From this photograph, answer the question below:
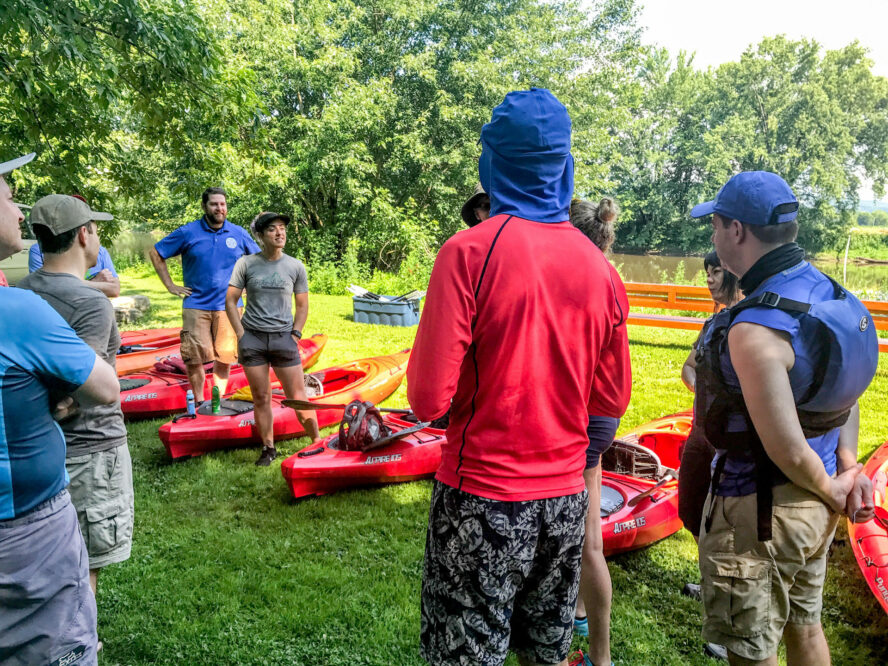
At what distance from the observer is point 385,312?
11.5 meters

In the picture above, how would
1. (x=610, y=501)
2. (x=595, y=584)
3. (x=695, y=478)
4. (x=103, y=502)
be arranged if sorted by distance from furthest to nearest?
1. (x=610, y=501)
2. (x=103, y=502)
3. (x=595, y=584)
4. (x=695, y=478)

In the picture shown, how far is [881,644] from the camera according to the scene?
3.10 meters

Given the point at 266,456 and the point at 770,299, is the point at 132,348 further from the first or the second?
the point at 770,299

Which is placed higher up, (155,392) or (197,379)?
(197,379)

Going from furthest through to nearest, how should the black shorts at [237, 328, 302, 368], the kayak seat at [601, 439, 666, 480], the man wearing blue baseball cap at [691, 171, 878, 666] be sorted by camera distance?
1. the black shorts at [237, 328, 302, 368]
2. the kayak seat at [601, 439, 666, 480]
3. the man wearing blue baseball cap at [691, 171, 878, 666]

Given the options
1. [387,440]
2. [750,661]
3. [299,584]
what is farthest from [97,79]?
[750,661]

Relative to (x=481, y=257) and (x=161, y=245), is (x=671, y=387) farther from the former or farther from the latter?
(x=481, y=257)

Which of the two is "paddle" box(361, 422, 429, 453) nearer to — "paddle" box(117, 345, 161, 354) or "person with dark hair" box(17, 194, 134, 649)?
"person with dark hair" box(17, 194, 134, 649)

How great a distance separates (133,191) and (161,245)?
4.58 ft

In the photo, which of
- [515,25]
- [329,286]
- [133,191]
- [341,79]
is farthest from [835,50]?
[133,191]

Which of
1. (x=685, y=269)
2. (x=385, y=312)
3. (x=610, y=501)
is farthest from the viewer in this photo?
(x=685, y=269)

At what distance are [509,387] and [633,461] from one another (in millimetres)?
3192

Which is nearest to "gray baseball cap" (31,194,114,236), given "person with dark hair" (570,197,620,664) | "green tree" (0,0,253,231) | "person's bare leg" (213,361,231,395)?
"person with dark hair" (570,197,620,664)

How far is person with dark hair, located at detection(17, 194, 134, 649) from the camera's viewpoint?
2443mm
